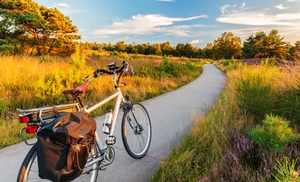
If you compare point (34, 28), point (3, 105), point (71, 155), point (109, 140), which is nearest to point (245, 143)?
point (109, 140)

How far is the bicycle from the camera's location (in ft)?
5.57

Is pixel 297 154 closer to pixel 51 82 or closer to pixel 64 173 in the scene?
pixel 64 173

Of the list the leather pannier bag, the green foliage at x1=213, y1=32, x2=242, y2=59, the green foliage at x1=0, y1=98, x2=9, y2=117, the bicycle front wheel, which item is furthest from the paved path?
the green foliage at x1=213, y1=32, x2=242, y2=59

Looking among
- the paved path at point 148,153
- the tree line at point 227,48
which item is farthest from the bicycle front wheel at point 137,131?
the tree line at point 227,48

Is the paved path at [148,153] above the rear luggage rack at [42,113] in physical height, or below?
below

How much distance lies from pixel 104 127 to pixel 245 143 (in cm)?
185

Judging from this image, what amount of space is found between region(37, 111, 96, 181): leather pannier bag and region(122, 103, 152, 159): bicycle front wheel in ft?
4.09

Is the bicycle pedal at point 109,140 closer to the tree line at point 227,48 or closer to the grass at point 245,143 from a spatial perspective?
the grass at point 245,143

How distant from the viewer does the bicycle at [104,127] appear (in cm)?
170

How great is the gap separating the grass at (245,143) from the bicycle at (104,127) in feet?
2.15

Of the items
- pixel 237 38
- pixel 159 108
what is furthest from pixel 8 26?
pixel 237 38

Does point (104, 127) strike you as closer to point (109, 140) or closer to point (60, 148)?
point (109, 140)

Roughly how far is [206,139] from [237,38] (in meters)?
89.3

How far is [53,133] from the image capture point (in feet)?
5.15
